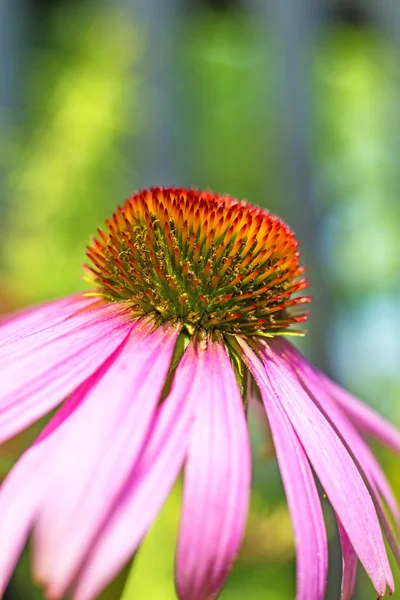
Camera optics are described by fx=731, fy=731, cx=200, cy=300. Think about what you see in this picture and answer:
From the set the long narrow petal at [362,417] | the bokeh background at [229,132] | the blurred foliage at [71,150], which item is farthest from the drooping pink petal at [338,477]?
the blurred foliage at [71,150]

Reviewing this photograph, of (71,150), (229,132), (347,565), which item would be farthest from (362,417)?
(229,132)

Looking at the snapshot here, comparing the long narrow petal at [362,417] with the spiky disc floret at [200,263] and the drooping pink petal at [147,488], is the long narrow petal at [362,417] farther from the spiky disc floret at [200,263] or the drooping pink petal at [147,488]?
the drooping pink petal at [147,488]

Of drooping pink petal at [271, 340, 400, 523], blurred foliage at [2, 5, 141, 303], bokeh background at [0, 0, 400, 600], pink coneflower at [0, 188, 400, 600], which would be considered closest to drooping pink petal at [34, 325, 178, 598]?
pink coneflower at [0, 188, 400, 600]

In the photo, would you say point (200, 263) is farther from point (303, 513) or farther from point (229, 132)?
point (229, 132)

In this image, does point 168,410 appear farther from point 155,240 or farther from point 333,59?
point 333,59

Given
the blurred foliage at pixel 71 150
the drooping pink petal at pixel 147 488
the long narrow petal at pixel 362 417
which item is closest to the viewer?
the drooping pink petal at pixel 147 488

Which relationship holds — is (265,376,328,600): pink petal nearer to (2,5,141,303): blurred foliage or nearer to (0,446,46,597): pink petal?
(0,446,46,597): pink petal
